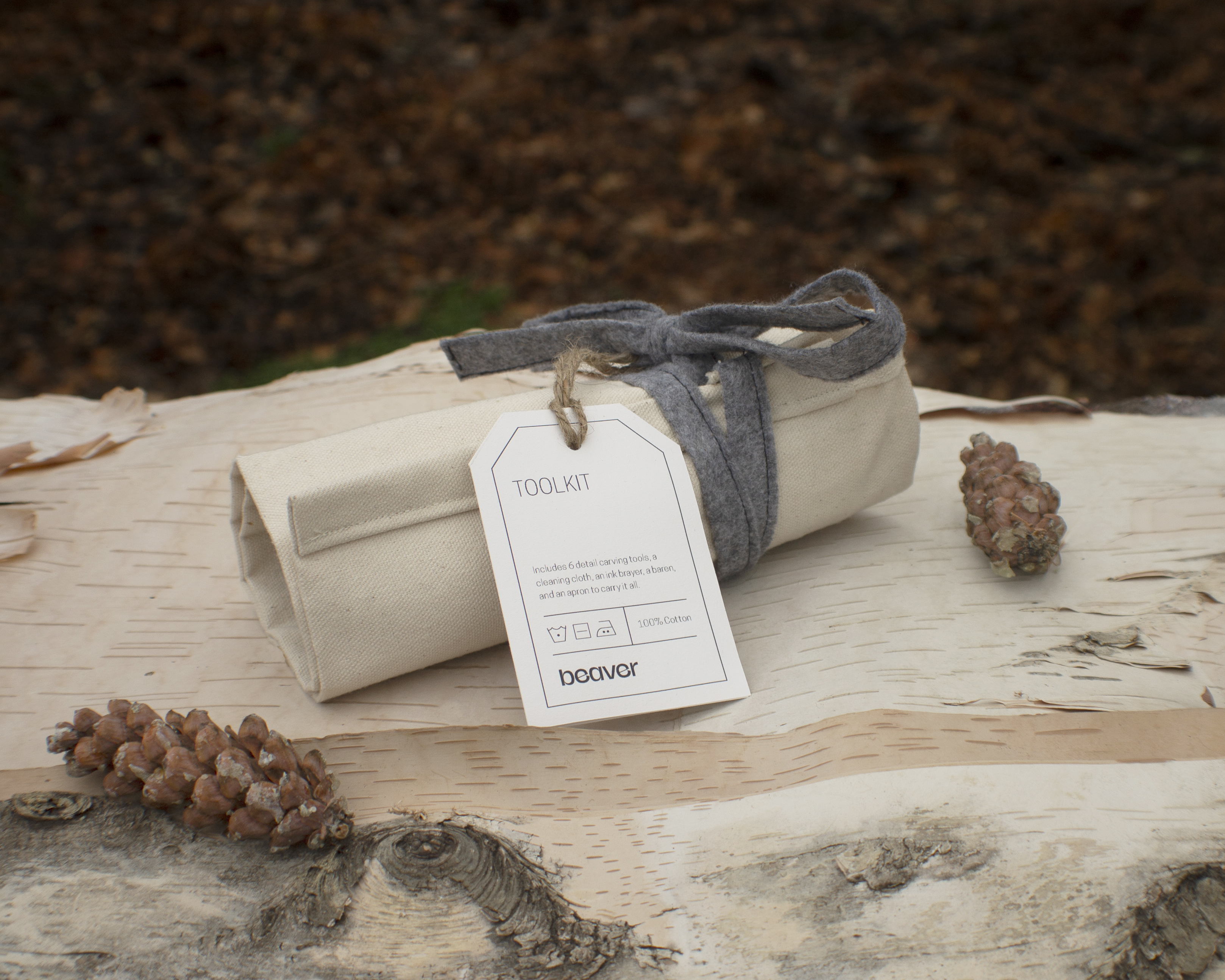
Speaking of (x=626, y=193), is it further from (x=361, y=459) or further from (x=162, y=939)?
(x=162, y=939)

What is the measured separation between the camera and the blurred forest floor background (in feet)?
8.70

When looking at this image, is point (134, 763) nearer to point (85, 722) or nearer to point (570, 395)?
point (85, 722)

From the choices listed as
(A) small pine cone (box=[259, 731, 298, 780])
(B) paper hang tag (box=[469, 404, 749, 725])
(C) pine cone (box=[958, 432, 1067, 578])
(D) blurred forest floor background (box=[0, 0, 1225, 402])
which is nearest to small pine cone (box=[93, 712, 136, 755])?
(A) small pine cone (box=[259, 731, 298, 780])

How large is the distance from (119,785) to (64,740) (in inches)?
2.5

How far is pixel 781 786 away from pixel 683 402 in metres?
0.38

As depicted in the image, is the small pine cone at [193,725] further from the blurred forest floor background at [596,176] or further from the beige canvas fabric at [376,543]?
the blurred forest floor background at [596,176]

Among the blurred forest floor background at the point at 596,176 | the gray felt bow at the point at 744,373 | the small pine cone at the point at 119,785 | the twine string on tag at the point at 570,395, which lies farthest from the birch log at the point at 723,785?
the blurred forest floor background at the point at 596,176

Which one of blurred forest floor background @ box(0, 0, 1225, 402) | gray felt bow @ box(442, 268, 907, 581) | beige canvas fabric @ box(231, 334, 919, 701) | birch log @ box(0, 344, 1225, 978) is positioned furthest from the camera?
blurred forest floor background @ box(0, 0, 1225, 402)

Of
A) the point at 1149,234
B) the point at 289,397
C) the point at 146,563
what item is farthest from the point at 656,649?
the point at 1149,234

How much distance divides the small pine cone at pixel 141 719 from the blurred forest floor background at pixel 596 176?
191 cm

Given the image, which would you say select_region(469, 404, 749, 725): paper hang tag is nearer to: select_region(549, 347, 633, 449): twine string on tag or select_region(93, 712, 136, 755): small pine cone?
select_region(549, 347, 633, 449): twine string on tag

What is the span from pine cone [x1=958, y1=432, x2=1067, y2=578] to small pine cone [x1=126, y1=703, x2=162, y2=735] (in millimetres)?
823

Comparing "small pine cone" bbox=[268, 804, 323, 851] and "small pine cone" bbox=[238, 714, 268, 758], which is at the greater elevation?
"small pine cone" bbox=[238, 714, 268, 758]

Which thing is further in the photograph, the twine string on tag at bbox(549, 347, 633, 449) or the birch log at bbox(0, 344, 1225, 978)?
the twine string on tag at bbox(549, 347, 633, 449)
